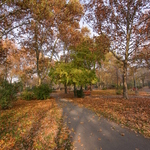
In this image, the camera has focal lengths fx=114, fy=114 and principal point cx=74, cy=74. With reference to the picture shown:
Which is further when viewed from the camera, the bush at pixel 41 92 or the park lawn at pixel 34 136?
the bush at pixel 41 92

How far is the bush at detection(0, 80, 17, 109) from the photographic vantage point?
856cm

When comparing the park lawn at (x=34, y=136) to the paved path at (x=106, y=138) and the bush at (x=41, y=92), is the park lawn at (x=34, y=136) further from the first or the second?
the bush at (x=41, y=92)

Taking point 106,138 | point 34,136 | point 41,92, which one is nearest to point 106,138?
point 106,138

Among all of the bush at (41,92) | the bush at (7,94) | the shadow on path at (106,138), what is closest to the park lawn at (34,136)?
the shadow on path at (106,138)

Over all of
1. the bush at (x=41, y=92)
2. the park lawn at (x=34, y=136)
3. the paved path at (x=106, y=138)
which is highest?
the bush at (x=41, y=92)

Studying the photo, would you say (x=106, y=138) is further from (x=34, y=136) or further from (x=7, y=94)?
(x=7, y=94)

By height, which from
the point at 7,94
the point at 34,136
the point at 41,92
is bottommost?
the point at 34,136

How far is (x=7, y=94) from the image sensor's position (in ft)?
28.8

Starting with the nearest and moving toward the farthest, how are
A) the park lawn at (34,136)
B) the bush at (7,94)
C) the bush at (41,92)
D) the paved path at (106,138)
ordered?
1. the paved path at (106,138)
2. the park lawn at (34,136)
3. the bush at (7,94)
4. the bush at (41,92)

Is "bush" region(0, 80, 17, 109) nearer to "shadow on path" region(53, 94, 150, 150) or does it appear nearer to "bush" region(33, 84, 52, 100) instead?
"bush" region(33, 84, 52, 100)

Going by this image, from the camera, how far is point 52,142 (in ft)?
12.1

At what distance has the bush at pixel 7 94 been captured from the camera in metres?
8.56

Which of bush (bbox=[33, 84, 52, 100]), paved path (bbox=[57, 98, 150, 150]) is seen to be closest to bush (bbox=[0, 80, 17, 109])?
bush (bbox=[33, 84, 52, 100])

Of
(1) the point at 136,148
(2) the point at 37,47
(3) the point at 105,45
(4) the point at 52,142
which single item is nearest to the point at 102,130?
(1) the point at 136,148
